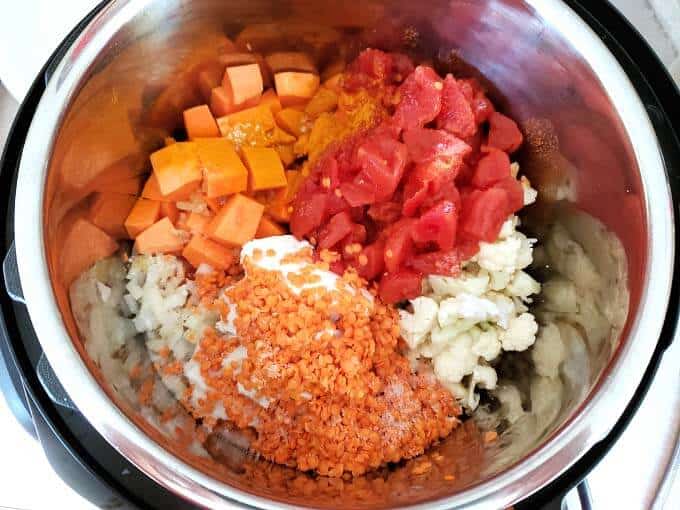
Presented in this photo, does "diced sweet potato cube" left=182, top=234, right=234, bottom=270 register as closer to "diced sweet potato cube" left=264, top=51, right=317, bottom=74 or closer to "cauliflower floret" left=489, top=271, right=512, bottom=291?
"diced sweet potato cube" left=264, top=51, right=317, bottom=74

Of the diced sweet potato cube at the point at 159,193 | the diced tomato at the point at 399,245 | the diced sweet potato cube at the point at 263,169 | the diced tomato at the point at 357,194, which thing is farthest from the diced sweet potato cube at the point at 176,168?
the diced tomato at the point at 399,245

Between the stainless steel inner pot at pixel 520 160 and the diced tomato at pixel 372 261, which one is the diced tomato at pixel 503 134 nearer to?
the stainless steel inner pot at pixel 520 160

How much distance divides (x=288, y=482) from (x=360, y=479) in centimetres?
15

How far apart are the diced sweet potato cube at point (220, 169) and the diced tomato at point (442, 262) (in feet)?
1.45

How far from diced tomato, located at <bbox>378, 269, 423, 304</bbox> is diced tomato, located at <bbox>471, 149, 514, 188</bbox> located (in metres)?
0.25

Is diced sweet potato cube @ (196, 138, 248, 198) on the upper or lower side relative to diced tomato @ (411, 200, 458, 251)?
lower

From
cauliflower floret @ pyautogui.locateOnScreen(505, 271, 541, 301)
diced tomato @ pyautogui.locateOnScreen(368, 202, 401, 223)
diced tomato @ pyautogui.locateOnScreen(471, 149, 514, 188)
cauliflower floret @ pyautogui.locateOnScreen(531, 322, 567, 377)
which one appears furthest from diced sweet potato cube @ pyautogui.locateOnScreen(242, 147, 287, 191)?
cauliflower floret @ pyautogui.locateOnScreen(531, 322, 567, 377)

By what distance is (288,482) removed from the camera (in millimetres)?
1185

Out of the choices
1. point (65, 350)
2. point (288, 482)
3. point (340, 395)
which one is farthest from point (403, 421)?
point (65, 350)

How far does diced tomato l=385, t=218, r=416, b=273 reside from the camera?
1.31 meters

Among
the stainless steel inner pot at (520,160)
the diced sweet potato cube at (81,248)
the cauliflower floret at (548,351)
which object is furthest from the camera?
the cauliflower floret at (548,351)

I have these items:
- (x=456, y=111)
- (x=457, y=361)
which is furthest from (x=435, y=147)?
(x=457, y=361)

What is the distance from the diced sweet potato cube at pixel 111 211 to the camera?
4.23 ft

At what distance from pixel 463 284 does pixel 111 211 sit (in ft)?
2.56
